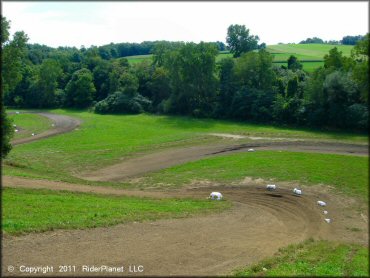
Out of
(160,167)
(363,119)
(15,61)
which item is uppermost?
(15,61)

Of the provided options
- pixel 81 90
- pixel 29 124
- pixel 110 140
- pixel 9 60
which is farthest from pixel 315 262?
pixel 81 90

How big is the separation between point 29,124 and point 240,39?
2020 inches

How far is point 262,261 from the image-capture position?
13.9m

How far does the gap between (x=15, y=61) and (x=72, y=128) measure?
30.9 m

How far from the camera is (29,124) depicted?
62.4 meters

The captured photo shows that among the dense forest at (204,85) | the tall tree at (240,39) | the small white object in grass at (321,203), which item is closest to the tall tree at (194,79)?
the dense forest at (204,85)

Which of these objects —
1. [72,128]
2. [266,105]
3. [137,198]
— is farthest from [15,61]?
[266,105]

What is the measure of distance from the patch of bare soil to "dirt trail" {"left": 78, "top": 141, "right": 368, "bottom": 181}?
846 centimetres

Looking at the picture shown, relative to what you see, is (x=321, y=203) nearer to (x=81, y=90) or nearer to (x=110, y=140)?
(x=110, y=140)

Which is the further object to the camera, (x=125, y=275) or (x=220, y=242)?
(x=220, y=242)

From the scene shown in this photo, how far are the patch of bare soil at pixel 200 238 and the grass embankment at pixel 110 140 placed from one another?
1058cm

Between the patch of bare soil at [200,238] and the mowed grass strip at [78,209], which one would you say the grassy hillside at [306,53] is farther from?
the mowed grass strip at [78,209]

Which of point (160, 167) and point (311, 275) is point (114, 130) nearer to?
point (160, 167)

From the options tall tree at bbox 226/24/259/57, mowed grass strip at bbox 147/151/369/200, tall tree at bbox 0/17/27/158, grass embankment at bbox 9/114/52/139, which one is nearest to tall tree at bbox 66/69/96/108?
grass embankment at bbox 9/114/52/139
